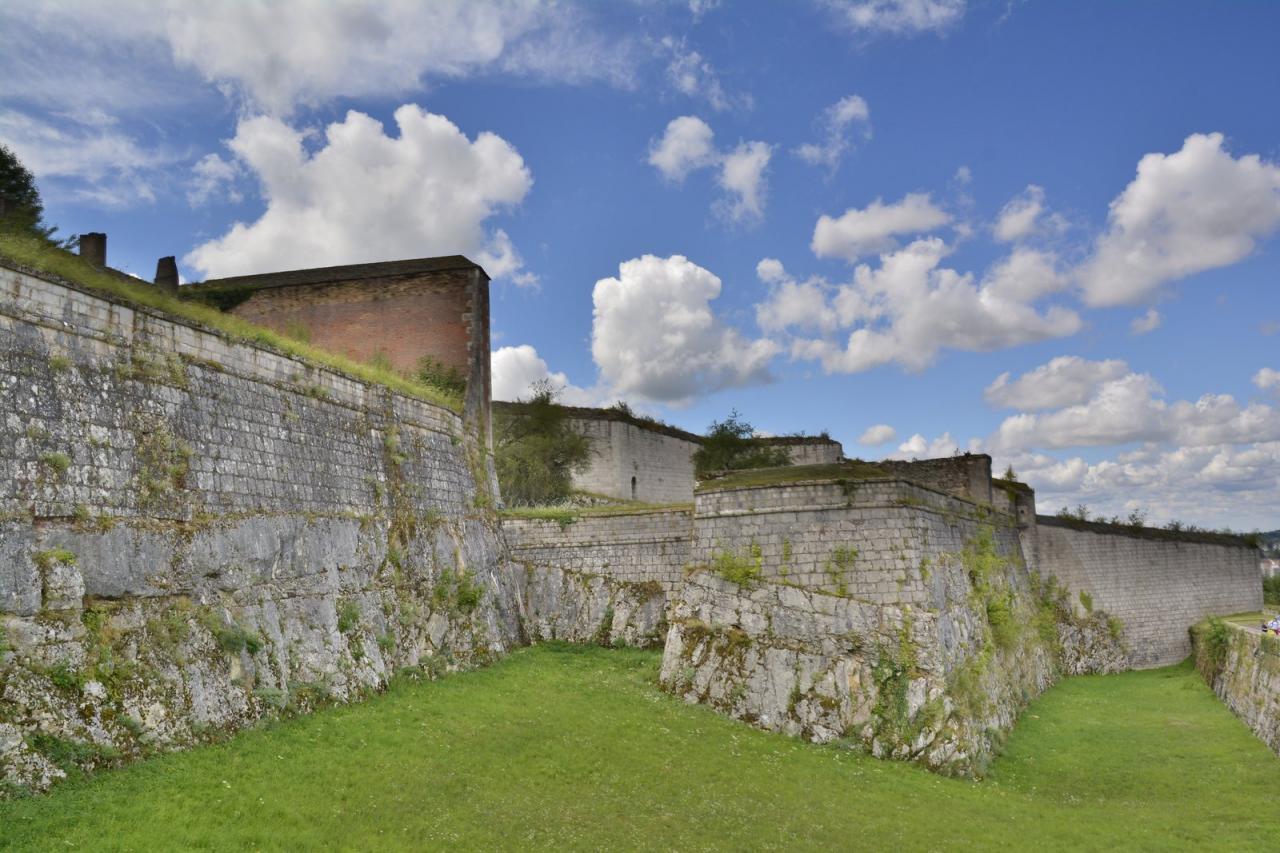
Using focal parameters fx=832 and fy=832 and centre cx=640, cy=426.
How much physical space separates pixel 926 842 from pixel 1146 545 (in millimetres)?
28826

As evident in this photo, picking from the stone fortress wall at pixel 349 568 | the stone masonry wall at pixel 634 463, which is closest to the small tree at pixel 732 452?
the stone masonry wall at pixel 634 463

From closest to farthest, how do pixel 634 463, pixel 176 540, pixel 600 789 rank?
1. pixel 176 540
2. pixel 600 789
3. pixel 634 463

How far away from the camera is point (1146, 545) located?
1357 inches

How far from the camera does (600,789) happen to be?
1203cm

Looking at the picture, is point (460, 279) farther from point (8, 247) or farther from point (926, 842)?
point (926, 842)

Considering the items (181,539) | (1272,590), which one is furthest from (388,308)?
(1272,590)

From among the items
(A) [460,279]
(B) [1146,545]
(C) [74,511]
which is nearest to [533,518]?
(A) [460,279]

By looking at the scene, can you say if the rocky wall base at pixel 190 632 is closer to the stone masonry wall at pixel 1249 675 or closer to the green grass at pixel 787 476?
the green grass at pixel 787 476

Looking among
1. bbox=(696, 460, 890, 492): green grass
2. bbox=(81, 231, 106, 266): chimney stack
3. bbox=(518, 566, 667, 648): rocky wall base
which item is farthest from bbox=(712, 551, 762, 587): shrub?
bbox=(81, 231, 106, 266): chimney stack

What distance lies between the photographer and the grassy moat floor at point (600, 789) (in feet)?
29.9

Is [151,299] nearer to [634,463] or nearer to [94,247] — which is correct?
[94,247]

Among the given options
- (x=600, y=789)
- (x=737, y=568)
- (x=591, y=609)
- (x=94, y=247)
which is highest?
(x=94, y=247)

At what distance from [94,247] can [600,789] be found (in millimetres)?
16267

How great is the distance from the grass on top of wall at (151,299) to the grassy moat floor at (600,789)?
6.39m
